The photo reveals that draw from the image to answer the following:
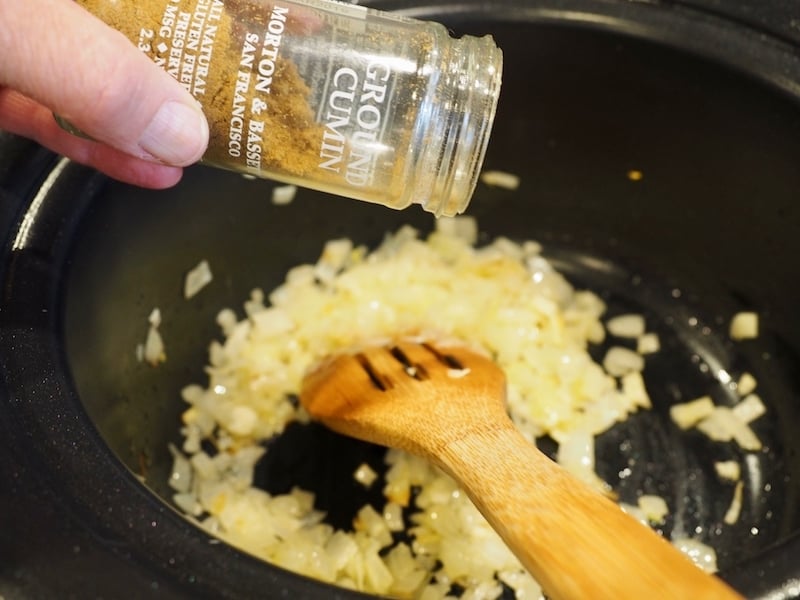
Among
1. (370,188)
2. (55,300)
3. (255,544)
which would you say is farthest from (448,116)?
(255,544)

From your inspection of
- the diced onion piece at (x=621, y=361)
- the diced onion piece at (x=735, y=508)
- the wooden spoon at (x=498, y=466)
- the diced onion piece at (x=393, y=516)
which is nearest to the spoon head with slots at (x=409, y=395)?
the wooden spoon at (x=498, y=466)

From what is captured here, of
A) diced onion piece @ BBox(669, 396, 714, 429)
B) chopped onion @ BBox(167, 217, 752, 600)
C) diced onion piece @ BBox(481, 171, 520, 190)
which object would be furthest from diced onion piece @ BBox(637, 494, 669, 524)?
diced onion piece @ BBox(481, 171, 520, 190)

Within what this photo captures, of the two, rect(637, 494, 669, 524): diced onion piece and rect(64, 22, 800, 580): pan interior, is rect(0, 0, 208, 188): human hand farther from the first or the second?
rect(637, 494, 669, 524): diced onion piece

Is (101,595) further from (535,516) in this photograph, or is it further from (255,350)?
(255,350)

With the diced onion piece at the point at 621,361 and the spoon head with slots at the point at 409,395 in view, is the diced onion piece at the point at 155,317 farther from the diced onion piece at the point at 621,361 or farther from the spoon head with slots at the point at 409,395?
the diced onion piece at the point at 621,361

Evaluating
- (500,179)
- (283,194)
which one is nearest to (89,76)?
(283,194)

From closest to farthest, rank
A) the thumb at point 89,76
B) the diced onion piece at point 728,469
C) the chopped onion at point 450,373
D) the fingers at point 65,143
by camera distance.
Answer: the thumb at point 89,76, the fingers at point 65,143, the chopped onion at point 450,373, the diced onion piece at point 728,469
